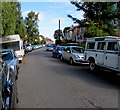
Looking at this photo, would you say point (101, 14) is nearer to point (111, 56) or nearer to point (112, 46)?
point (112, 46)

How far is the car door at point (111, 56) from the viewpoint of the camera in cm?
702

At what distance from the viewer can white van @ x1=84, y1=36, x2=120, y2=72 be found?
23.2 feet

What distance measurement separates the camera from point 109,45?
776cm

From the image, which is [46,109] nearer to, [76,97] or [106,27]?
[76,97]

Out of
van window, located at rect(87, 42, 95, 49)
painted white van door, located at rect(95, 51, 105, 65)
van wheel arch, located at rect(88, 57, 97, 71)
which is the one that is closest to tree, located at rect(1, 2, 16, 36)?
van window, located at rect(87, 42, 95, 49)

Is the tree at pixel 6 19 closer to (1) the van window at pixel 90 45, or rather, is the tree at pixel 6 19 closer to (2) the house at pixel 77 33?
(2) the house at pixel 77 33

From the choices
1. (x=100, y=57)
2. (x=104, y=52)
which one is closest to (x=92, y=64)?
(x=100, y=57)

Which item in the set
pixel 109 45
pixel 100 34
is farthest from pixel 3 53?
pixel 100 34

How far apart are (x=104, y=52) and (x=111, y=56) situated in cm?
73

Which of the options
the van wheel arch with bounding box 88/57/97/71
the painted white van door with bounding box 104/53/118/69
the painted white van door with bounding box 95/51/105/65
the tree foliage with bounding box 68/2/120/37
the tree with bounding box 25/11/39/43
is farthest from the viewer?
the tree with bounding box 25/11/39/43

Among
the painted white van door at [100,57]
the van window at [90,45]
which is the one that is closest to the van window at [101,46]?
the painted white van door at [100,57]

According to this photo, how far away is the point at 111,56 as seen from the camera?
7312mm

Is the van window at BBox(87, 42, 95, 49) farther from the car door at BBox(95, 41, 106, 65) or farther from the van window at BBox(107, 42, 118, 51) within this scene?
the van window at BBox(107, 42, 118, 51)

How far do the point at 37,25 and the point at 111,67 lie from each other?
195ft
